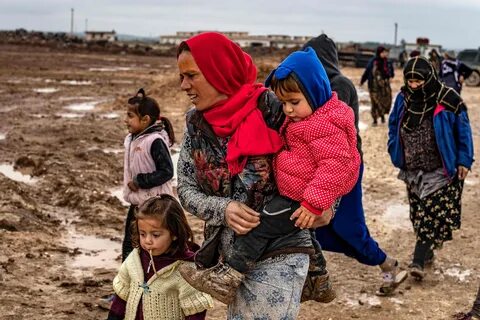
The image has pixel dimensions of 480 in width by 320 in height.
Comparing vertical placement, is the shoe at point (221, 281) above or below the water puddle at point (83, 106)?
above

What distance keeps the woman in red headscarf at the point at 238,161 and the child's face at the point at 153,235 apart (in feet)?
1.50

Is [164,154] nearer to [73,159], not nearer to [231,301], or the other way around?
[231,301]

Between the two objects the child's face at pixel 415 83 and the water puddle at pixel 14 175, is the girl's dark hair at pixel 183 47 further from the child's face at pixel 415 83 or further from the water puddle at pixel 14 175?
the water puddle at pixel 14 175

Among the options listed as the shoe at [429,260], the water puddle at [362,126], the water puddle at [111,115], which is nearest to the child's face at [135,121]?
the shoe at [429,260]

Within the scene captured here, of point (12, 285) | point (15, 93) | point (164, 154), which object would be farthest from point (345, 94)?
point (15, 93)

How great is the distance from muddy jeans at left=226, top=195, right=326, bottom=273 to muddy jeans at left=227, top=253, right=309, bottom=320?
0.07 metres

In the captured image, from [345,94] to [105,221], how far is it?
394 centimetres

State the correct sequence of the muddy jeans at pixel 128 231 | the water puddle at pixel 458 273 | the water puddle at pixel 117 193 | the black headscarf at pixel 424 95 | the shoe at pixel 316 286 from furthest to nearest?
the water puddle at pixel 117 193 → the water puddle at pixel 458 273 → the black headscarf at pixel 424 95 → the muddy jeans at pixel 128 231 → the shoe at pixel 316 286

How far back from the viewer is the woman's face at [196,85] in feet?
9.21

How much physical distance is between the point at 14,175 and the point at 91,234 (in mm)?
3163

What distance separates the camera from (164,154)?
459 centimetres

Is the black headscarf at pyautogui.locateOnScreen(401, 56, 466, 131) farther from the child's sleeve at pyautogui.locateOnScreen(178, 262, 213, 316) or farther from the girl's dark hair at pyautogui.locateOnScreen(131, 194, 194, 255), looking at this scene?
the child's sleeve at pyautogui.locateOnScreen(178, 262, 213, 316)

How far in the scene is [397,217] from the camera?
7.86 meters

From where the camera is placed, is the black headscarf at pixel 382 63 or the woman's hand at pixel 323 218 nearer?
the woman's hand at pixel 323 218
